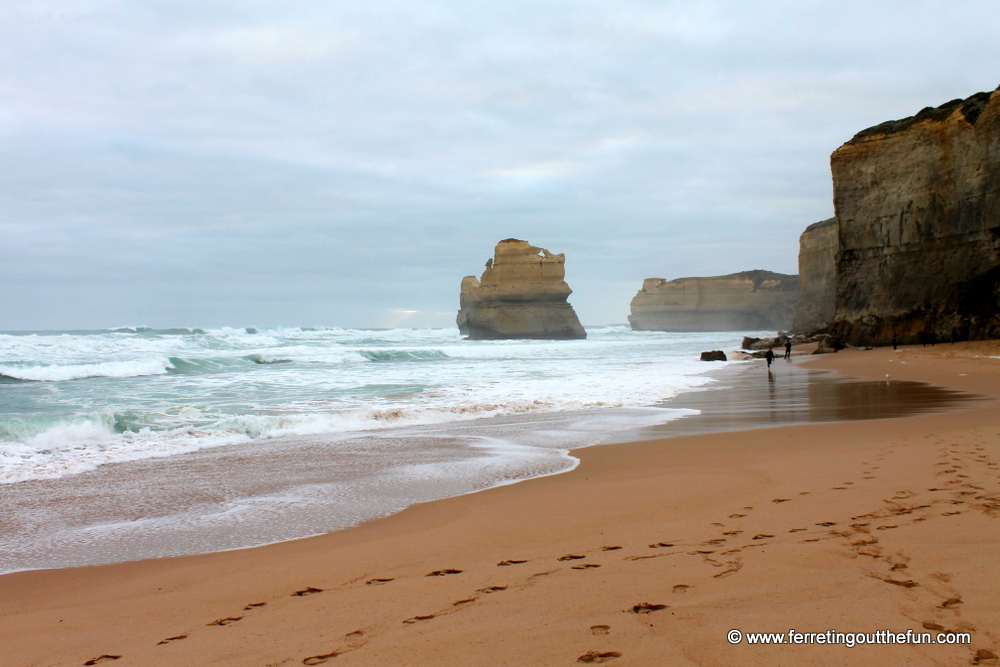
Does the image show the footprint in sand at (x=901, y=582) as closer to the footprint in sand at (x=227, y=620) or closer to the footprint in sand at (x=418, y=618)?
the footprint in sand at (x=418, y=618)

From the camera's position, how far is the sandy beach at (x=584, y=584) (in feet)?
7.55

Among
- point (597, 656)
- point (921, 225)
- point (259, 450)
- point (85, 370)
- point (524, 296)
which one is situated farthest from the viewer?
point (524, 296)

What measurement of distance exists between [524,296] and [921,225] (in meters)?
42.7

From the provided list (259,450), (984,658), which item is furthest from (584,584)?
(259,450)

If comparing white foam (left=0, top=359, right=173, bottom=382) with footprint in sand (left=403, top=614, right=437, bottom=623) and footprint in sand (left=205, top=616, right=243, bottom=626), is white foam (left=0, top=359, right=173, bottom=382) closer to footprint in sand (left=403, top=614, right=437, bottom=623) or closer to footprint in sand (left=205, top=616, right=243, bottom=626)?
footprint in sand (left=205, top=616, right=243, bottom=626)

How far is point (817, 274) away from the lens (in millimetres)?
50906

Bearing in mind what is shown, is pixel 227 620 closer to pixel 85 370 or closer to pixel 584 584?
pixel 584 584

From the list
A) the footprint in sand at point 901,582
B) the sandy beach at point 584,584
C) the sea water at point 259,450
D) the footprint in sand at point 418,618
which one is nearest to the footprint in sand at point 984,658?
the sandy beach at point 584,584

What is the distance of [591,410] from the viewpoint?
38.9 feet

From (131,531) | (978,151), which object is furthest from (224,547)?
(978,151)

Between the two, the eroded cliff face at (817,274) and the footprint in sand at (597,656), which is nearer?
the footprint in sand at (597,656)

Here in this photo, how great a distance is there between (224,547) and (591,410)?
328 inches

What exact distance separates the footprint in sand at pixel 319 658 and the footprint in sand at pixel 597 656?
0.91 m

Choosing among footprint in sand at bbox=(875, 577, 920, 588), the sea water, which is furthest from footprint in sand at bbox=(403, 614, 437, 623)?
the sea water
